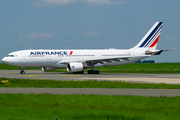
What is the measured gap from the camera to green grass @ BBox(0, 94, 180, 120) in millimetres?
12984

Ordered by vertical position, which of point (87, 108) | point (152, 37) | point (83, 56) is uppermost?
point (152, 37)

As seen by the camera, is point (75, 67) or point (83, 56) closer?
point (75, 67)

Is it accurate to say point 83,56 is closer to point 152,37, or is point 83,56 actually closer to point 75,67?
point 75,67

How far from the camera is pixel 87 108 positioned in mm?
Answer: 15180

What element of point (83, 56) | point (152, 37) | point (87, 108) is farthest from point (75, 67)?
point (87, 108)

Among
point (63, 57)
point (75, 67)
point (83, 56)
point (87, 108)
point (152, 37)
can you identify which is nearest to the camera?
point (87, 108)

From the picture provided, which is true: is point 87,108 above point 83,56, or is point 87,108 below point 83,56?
below

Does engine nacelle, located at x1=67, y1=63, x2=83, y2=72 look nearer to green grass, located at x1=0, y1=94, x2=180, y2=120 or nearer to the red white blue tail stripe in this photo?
the red white blue tail stripe

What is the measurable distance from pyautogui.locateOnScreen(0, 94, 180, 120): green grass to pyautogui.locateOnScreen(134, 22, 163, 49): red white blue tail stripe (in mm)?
43654

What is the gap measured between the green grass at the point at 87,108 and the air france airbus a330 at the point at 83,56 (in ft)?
113

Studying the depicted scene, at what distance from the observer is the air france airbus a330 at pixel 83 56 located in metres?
53.2

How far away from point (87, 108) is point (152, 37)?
49.1m

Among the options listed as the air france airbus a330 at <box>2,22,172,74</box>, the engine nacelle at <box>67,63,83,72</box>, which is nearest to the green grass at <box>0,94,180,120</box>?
the engine nacelle at <box>67,63,83,72</box>

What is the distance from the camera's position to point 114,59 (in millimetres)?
55219
